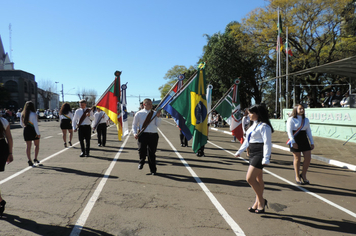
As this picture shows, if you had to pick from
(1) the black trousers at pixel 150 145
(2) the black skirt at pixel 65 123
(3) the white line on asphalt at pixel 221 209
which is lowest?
(3) the white line on asphalt at pixel 221 209

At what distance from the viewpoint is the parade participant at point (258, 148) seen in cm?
430

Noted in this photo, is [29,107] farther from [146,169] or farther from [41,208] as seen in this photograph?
[41,208]

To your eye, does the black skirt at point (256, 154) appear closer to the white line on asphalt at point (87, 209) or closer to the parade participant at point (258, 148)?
the parade participant at point (258, 148)

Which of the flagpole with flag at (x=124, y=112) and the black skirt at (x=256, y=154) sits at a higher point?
the flagpole with flag at (x=124, y=112)

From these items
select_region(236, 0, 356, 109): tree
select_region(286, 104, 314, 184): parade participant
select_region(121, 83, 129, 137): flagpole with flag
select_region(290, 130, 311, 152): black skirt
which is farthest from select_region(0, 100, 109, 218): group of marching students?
select_region(236, 0, 356, 109): tree

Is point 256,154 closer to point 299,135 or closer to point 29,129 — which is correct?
point 299,135

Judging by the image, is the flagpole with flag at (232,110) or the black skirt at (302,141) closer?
the black skirt at (302,141)

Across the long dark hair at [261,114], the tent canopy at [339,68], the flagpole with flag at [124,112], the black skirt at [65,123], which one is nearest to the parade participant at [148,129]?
the long dark hair at [261,114]

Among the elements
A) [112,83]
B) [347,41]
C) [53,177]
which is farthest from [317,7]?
[53,177]

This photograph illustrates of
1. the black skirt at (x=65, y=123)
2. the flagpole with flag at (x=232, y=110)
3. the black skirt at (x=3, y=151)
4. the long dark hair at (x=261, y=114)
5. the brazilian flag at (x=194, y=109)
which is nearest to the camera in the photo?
the black skirt at (x=3, y=151)

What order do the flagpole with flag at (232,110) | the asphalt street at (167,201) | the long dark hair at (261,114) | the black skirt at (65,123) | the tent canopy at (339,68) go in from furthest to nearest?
the tent canopy at (339,68), the black skirt at (65,123), the flagpole with flag at (232,110), the long dark hair at (261,114), the asphalt street at (167,201)

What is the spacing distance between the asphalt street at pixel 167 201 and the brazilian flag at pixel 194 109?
97cm

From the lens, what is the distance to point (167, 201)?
4957 mm

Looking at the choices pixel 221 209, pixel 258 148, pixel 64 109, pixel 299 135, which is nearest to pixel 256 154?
pixel 258 148
